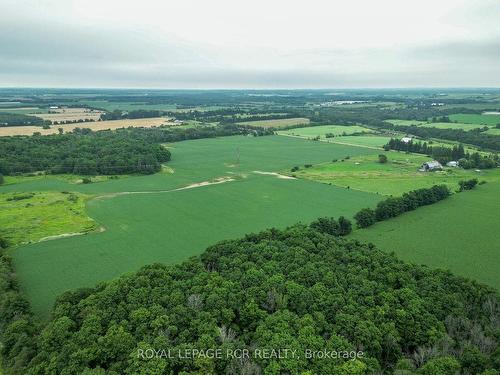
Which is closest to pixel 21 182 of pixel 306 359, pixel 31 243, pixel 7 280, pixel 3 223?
pixel 3 223

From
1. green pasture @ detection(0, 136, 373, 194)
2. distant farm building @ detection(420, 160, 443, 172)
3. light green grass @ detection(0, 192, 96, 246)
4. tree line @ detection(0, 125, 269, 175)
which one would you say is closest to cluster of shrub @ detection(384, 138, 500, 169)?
distant farm building @ detection(420, 160, 443, 172)

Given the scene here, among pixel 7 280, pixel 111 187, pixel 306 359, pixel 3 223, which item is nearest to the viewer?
pixel 306 359

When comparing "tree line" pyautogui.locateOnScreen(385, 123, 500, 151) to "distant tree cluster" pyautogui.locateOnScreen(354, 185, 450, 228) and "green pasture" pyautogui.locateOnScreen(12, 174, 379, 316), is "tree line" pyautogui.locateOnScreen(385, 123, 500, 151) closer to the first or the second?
"distant tree cluster" pyautogui.locateOnScreen(354, 185, 450, 228)

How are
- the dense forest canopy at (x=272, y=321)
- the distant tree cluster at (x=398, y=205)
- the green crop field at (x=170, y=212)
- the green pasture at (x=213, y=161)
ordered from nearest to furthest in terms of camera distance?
the dense forest canopy at (x=272, y=321)
the green crop field at (x=170, y=212)
the distant tree cluster at (x=398, y=205)
the green pasture at (x=213, y=161)

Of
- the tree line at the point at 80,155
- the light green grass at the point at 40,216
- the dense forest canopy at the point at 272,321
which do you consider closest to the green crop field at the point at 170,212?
the light green grass at the point at 40,216

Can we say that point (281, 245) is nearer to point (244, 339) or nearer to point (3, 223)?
point (244, 339)

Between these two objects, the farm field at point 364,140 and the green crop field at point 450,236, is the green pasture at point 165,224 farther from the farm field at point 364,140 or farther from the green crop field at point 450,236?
the farm field at point 364,140

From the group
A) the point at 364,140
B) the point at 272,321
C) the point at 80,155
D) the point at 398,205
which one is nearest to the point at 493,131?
the point at 364,140

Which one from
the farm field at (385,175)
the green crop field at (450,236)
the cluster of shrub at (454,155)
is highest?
the cluster of shrub at (454,155)
